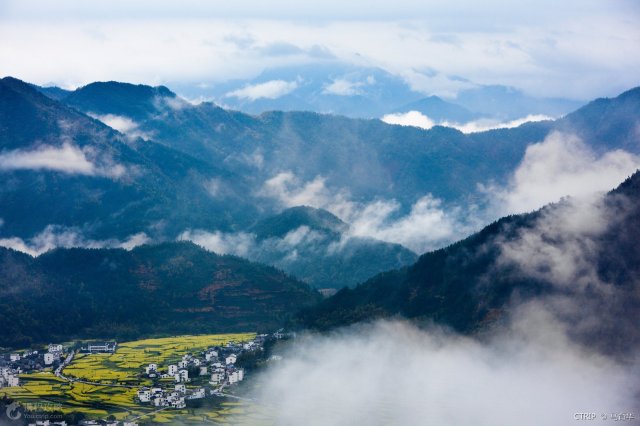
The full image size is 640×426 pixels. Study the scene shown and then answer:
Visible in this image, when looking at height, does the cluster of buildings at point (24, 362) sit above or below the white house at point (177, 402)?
above

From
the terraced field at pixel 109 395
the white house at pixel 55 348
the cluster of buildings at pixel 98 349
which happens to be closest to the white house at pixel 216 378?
the terraced field at pixel 109 395

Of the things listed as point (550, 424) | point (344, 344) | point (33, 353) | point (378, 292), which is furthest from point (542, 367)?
point (33, 353)

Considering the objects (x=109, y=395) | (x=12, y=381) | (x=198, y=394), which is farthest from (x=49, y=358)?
(x=198, y=394)

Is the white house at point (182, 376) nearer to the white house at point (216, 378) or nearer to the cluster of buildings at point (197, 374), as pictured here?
the cluster of buildings at point (197, 374)

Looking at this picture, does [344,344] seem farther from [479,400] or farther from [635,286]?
[635,286]

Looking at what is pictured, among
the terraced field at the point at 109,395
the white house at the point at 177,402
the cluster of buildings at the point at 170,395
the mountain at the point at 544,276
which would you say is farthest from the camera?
the cluster of buildings at the point at 170,395

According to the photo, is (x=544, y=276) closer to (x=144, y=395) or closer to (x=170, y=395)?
(x=170, y=395)

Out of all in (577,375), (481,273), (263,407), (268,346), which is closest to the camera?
(577,375)
